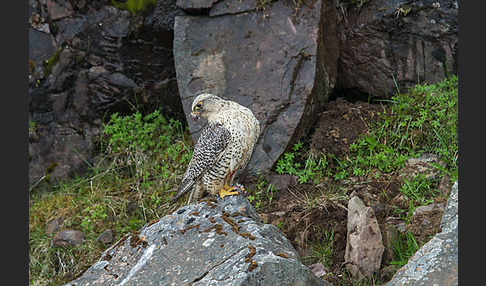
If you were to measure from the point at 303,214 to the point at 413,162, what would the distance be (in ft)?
4.42

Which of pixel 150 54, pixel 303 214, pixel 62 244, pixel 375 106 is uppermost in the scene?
pixel 150 54

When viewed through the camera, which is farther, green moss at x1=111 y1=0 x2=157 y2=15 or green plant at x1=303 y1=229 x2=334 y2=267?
green moss at x1=111 y1=0 x2=157 y2=15

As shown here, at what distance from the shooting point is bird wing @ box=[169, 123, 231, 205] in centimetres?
512

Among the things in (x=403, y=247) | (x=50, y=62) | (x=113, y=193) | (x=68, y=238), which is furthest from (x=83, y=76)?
(x=403, y=247)

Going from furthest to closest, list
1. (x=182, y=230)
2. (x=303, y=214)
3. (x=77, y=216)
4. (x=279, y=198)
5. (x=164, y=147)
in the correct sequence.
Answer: (x=164, y=147) < (x=77, y=216) < (x=279, y=198) < (x=303, y=214) < (x=182, y=230)

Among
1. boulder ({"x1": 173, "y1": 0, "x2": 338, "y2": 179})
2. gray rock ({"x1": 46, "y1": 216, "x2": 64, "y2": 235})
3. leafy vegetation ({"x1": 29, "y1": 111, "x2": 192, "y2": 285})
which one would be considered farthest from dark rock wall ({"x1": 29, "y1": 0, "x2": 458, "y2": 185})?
gray rock ({"x1": 46, "y1": 216, "x2": 64, "y2": 235})

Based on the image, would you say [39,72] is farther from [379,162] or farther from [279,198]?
[379,162]

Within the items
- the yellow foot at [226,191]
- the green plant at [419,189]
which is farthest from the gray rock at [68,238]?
the green plant at [419,189]

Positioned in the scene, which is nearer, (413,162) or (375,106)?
(413,162)

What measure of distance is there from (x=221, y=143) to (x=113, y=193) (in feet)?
8.67

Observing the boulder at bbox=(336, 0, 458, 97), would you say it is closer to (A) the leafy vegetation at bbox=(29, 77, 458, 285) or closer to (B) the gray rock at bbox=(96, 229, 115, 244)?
(A) the leafy vegetation at bbox=(29, 77, 458, 285)

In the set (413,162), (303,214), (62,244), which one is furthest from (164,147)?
(413,162)

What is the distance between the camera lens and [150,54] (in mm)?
7680

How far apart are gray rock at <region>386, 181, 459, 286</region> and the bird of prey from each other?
1.72 meters
